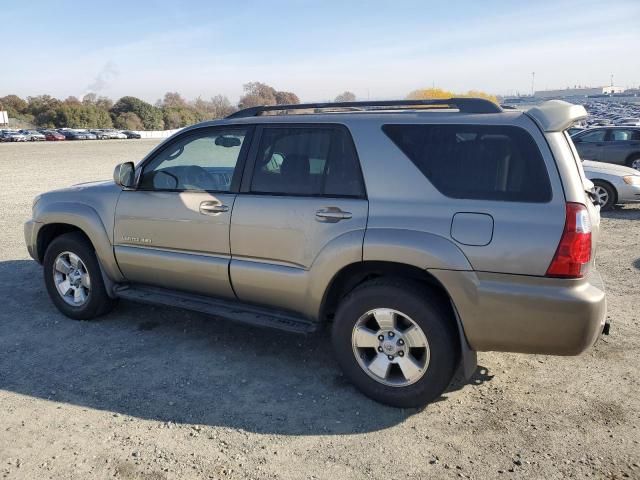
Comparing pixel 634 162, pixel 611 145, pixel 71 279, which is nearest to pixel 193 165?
pixel 71 279

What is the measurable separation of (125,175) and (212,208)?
37.8 inches

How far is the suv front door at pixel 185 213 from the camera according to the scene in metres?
4.13

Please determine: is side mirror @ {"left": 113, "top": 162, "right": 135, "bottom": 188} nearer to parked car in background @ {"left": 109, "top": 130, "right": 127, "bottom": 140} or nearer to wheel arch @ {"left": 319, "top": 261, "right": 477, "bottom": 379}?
wheel arch @ {"left": 319, "top": 261, "right": 477, "bottom": 379}

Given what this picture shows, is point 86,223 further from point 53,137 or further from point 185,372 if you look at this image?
point 53,137

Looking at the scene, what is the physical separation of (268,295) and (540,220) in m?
1.92

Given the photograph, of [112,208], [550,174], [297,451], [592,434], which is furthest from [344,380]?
[112,208]

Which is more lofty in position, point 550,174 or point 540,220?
point 550,174

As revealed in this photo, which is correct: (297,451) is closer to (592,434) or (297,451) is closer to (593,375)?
(592,434)

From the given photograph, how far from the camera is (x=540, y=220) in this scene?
9.96 ft


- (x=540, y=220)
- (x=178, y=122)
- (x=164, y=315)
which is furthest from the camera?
(x=178, y=122)

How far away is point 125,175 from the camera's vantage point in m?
4.54

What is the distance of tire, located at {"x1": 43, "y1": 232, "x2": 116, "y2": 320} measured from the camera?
4.90 meters

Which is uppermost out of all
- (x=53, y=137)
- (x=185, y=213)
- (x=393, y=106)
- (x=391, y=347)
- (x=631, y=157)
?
(x=53, y=137)

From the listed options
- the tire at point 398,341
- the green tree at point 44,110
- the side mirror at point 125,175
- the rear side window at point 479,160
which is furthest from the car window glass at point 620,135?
the green tree at point 44,110
